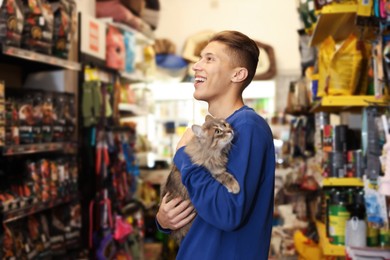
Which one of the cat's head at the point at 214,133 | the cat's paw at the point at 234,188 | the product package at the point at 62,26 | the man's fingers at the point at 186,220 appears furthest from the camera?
the product package at the point at 62,26

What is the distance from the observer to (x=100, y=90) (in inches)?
148

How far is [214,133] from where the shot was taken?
1.41m

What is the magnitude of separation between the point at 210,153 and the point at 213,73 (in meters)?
0.26

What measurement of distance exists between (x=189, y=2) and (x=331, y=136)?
497cm

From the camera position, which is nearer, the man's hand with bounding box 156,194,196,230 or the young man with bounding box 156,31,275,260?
the young man with bounding box 156,31,275,260

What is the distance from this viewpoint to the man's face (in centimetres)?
146

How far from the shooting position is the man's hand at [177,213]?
1.46 meters

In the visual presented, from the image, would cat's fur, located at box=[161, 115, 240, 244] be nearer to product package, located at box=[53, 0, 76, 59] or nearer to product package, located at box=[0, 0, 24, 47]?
product package, located at box=[0, 0, 24, 47]

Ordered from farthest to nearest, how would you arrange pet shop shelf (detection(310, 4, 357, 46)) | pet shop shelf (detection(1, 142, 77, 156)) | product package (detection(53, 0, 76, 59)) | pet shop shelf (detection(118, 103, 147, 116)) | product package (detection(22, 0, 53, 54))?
pet shop shelf (detection(118, 103, 147, 116)), product package (detection(53, 0, 76, 59)), product package (detection(22, 0, 53, 54)), pet shop shelf (detection(1, 142, 77, 156)), pet shop shelf (detection(310, 4, 357, 46))

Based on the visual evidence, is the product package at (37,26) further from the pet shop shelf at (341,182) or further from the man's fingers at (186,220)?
the pet shop shelf at (341,182)

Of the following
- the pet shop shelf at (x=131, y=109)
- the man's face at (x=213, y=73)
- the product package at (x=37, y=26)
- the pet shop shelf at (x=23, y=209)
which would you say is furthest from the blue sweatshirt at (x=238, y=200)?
the pet shop shelf at (x=131, y=109)

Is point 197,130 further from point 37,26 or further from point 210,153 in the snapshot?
point 37,26

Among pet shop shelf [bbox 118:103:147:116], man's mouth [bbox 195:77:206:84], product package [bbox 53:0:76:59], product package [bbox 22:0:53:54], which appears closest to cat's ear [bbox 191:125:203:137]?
man's mouth [bbox 195:77:206:84]

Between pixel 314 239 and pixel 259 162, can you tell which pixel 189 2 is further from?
pixel 259 162
